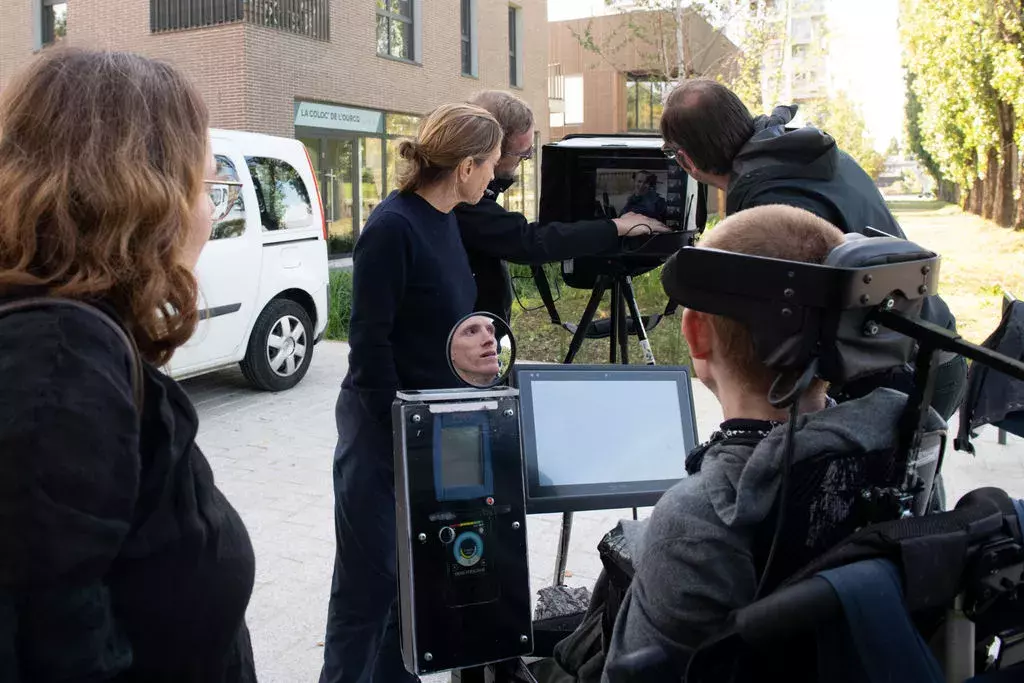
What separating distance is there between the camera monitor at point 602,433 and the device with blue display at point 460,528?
19cm

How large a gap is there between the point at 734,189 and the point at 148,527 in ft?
6.22

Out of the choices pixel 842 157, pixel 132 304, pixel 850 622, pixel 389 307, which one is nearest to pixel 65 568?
pixel 132 304

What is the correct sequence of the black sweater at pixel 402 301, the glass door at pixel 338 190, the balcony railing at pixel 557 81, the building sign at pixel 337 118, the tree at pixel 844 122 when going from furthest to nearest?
the tree at pixel 844 122 → the balcony railing at pixel 557 81 → the glass door at pixel 338 190 → the building sign at pixel 337 118 → the black sweater at pixel 402 301

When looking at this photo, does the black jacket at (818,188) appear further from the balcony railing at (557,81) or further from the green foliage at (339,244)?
the balcony railing at (557,81)

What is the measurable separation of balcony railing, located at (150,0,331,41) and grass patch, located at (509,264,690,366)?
9674 mm

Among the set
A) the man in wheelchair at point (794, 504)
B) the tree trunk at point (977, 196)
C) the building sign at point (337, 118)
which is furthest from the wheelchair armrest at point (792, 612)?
the tree trunk at point (977, 196)

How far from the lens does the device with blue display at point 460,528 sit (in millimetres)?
2070

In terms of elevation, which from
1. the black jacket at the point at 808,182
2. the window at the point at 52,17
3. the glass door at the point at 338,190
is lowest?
the black jacket at the point at 808,182

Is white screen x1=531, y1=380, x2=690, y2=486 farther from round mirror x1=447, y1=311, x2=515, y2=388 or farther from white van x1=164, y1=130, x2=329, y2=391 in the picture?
white van x1=164, y1=130, x2=329, y2=391

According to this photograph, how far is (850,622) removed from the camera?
1066mm

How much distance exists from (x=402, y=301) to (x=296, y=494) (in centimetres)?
296

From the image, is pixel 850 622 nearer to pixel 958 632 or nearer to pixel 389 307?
pixel 958 632

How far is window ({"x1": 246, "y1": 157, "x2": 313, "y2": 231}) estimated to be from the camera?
736 centimetres

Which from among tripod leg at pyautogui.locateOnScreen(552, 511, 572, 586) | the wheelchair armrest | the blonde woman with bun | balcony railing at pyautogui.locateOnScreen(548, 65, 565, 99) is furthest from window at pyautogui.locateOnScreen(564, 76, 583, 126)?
the wheelchair armrest
